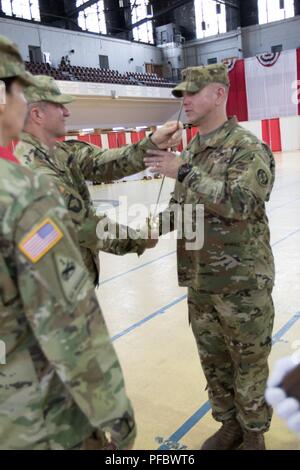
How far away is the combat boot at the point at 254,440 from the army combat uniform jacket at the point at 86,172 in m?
1.06

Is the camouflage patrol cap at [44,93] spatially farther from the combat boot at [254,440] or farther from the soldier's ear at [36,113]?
the combat boot at [254,440]

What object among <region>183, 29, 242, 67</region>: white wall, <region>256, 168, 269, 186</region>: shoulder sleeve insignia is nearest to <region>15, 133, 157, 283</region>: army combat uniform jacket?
<region>256, 168, 269, 186</region>: shoulder sleeve insignia

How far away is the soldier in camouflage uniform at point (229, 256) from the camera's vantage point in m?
2.28

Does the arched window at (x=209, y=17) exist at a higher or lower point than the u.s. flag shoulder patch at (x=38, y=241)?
higher

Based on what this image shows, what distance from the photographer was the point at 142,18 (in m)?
29.2

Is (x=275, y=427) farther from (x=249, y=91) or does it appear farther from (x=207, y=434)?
(x=249, y=91)

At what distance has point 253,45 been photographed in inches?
1148

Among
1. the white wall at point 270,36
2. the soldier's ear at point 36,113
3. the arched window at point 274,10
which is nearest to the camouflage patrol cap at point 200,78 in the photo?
the soldier's ear at point 36,113

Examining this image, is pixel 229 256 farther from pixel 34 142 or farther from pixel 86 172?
pixel 34 142

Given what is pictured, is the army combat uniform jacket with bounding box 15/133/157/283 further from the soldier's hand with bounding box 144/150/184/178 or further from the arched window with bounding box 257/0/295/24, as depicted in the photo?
the arched window with bounding box 257/0/295/24

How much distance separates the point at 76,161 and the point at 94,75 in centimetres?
2181

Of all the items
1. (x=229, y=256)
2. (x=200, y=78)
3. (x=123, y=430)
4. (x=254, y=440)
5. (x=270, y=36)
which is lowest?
(x=254, y=440)

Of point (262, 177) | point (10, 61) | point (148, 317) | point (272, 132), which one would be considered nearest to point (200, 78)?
point (262, 177)

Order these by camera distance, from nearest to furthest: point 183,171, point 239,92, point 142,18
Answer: point 183,171 → point 239,92 → point 142,18
